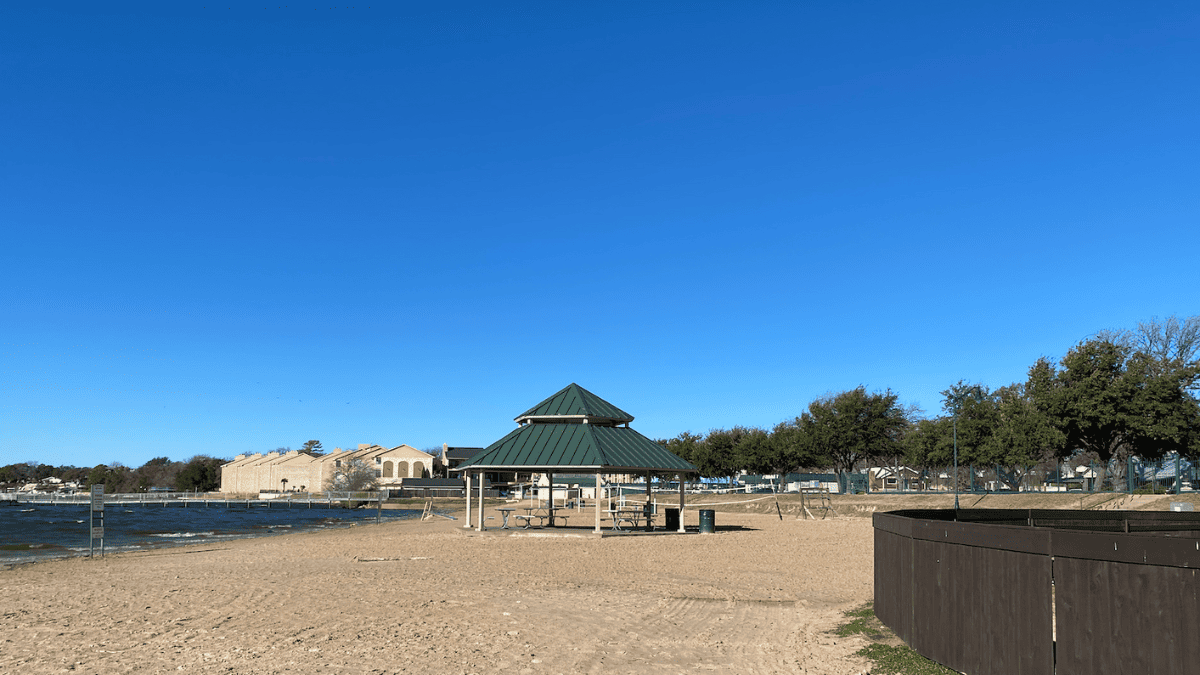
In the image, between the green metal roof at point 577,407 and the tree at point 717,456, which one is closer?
the green metal roof at point 577,407

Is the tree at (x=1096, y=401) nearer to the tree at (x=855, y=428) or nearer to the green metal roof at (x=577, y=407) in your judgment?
the tree at (x=855, y=428)

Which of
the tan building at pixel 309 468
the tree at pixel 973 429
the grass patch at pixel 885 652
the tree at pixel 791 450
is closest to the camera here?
the grass patch at pixel 885 652

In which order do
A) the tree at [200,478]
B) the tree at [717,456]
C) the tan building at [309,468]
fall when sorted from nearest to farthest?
the tree at [717,456], the tan building at [309,468], the tree at [200,478]

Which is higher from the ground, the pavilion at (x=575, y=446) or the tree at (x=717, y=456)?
the pavilion at (x=575, y=446)

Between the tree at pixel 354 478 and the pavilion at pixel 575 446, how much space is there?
97.8 meters

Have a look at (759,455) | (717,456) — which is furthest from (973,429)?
(717,456)

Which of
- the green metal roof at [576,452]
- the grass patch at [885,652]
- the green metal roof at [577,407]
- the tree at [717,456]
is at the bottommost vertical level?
the tree at [717,456]

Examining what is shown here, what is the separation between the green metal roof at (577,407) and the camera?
3117 centimetres

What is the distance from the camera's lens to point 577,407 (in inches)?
1235

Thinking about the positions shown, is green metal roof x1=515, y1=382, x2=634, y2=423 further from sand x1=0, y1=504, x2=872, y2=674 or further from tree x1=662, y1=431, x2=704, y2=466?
tree x1=662, y1=431, x2=704, y2=466

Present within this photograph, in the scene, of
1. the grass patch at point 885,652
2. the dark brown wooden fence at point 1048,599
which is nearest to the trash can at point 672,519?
the grass patch at point 885,652

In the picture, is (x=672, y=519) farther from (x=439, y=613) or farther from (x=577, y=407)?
(x=439, y=613)

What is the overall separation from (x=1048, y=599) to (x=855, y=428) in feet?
188

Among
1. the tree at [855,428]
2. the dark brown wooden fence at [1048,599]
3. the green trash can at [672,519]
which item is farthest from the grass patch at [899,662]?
the tree at [855,428]
